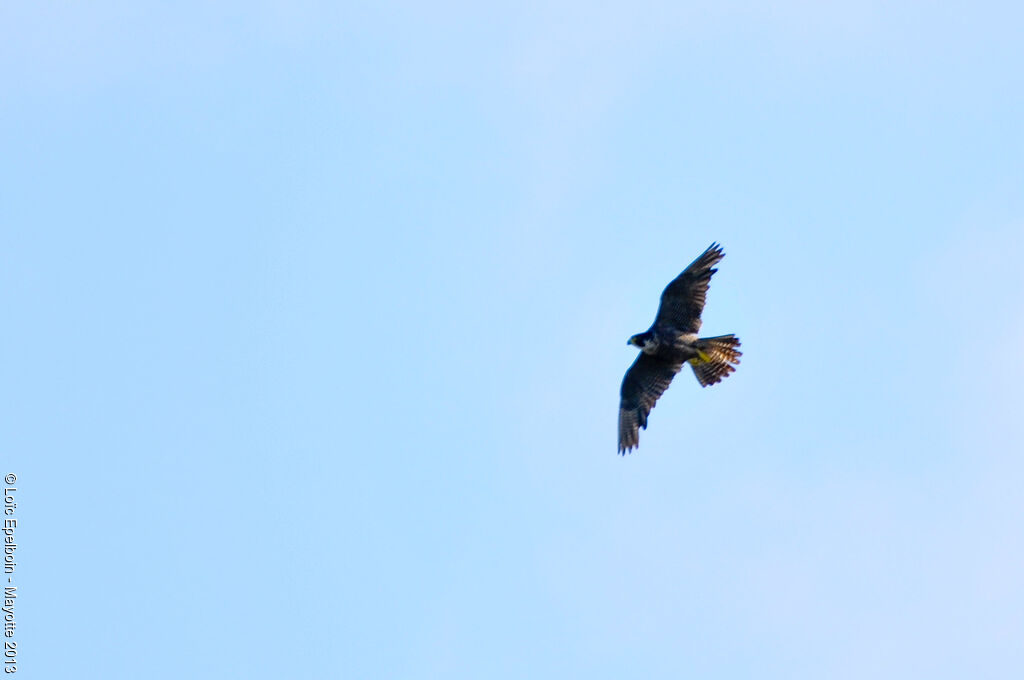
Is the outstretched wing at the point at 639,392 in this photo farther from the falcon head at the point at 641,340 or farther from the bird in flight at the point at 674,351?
the falcon head at the point at 641,340

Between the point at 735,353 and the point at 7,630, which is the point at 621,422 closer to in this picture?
the point at 735,353

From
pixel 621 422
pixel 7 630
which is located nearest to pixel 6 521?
pixel 7 630

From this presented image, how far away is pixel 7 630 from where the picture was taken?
2222cm

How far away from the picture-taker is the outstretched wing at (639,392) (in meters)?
27.2

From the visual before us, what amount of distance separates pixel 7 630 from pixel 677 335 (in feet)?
37.4

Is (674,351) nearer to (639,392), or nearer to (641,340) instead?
(641,340)

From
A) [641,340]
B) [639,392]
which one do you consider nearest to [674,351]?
[641,340]

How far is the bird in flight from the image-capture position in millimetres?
25969

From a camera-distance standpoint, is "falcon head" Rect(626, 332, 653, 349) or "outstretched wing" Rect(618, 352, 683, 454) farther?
"outstretched wing" Rect(618, 352, 683, 454)

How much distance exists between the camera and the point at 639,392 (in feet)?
89.9

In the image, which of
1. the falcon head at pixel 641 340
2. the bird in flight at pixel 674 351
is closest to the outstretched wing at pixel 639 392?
the bird in flight at pixel 674 351

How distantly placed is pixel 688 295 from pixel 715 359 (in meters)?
1.36

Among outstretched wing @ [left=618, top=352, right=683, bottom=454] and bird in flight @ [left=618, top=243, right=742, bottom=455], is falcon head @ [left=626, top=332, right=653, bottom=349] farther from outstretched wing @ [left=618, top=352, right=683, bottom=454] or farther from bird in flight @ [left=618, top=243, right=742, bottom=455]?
outstretched wing @ [left=618, top=352, right=683, bottom=454]

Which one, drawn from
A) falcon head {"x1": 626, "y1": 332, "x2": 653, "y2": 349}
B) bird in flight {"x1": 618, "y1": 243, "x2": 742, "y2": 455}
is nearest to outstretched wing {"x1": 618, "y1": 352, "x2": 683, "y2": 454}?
bird in flight {"x1": 618, "y1": 243, "x2": 742, "y2": 455}
